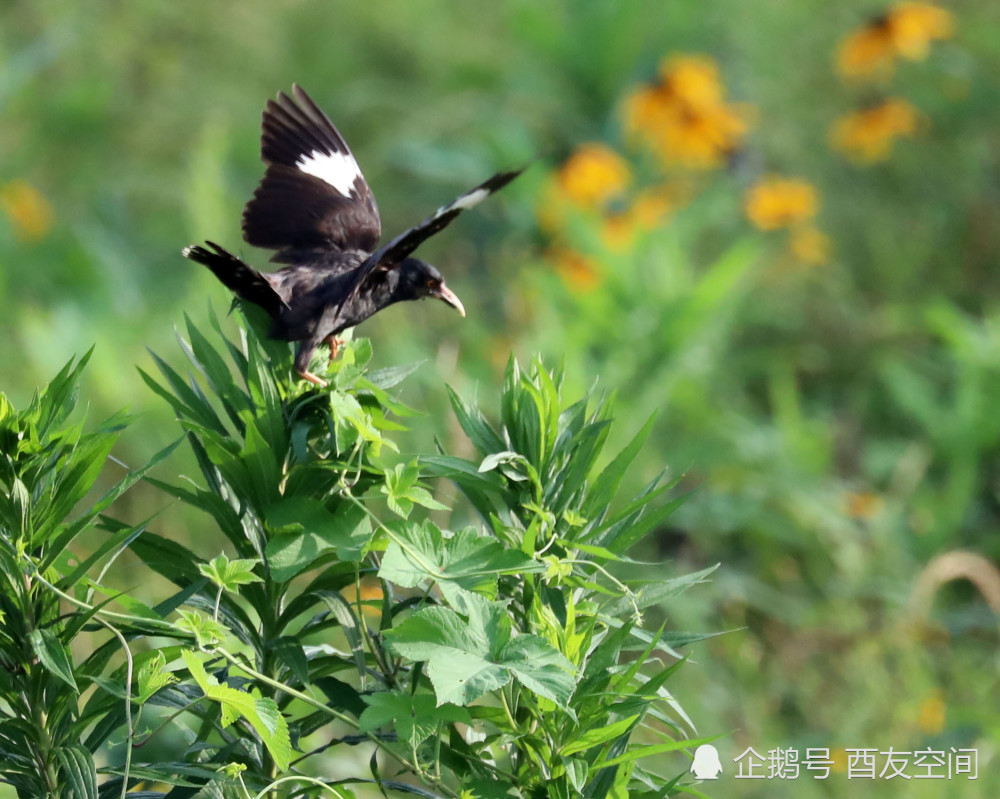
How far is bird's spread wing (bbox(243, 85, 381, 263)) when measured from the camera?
1.04 m

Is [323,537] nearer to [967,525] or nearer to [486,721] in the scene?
[486,721]

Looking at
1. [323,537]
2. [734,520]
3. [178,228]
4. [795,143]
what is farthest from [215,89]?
[323,537]

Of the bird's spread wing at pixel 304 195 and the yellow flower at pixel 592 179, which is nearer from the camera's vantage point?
the bird's spread wing at pixel 304 195

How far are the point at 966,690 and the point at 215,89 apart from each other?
3783 millimetres

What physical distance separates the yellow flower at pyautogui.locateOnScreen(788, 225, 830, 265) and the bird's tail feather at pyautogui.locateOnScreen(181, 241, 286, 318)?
2967 millimetres

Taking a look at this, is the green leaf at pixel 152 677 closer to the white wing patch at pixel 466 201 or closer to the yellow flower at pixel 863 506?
the white wing patch at pixel 466 201

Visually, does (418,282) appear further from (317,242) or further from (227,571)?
(227,571)

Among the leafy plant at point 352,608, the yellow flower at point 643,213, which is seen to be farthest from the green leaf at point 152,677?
the yellow flower at point 643,213

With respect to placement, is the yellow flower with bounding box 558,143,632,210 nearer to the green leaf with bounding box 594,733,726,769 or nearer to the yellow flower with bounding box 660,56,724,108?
the yellow flower with bounding box 660,56,724,108

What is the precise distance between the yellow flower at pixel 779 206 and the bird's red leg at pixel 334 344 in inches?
114

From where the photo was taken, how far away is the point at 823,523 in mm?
2564

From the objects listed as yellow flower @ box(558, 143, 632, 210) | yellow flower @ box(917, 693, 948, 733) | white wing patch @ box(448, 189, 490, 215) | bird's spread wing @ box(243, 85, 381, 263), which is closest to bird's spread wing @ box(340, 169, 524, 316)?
white wing patch @ box(448, 189, 490, 215)

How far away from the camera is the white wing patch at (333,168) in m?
1.12

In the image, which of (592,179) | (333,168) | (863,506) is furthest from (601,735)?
(592,179)
